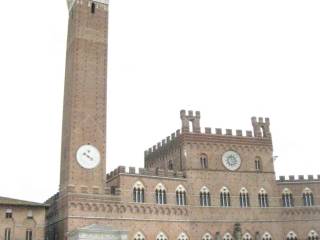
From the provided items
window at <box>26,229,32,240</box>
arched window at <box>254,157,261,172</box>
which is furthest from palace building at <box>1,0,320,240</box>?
window at <box>26,229,32,240</box>

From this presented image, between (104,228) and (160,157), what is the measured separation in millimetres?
13049

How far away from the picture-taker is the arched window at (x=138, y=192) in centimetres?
4259

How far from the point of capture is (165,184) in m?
44.1

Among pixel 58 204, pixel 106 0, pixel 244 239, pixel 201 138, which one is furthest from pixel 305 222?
pixel 106 0

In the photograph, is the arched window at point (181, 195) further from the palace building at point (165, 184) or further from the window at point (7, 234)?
the window at point (7, 234)

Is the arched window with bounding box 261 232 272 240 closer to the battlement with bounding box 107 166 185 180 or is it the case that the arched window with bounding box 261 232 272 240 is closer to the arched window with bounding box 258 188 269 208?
the arched window with bounding box 258 188 269 208

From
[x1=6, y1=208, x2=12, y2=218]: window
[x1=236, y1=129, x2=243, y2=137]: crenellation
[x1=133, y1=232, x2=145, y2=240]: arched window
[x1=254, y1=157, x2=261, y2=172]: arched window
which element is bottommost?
[x1=133, y1=232, x2=145, y2=240]: arched window

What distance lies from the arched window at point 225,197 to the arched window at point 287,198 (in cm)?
568

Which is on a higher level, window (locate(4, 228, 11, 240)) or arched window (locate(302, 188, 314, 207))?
arched window (locate(302, 188, 314, 207))

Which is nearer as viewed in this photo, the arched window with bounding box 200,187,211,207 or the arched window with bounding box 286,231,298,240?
the arched window with bounding box 200,187,211,207

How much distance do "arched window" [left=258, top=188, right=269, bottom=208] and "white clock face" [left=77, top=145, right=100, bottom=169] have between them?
15.6m

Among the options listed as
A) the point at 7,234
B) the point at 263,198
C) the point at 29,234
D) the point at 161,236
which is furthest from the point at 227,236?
the point at 7,234

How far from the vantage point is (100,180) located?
4147cm

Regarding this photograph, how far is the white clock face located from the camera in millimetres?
41312
